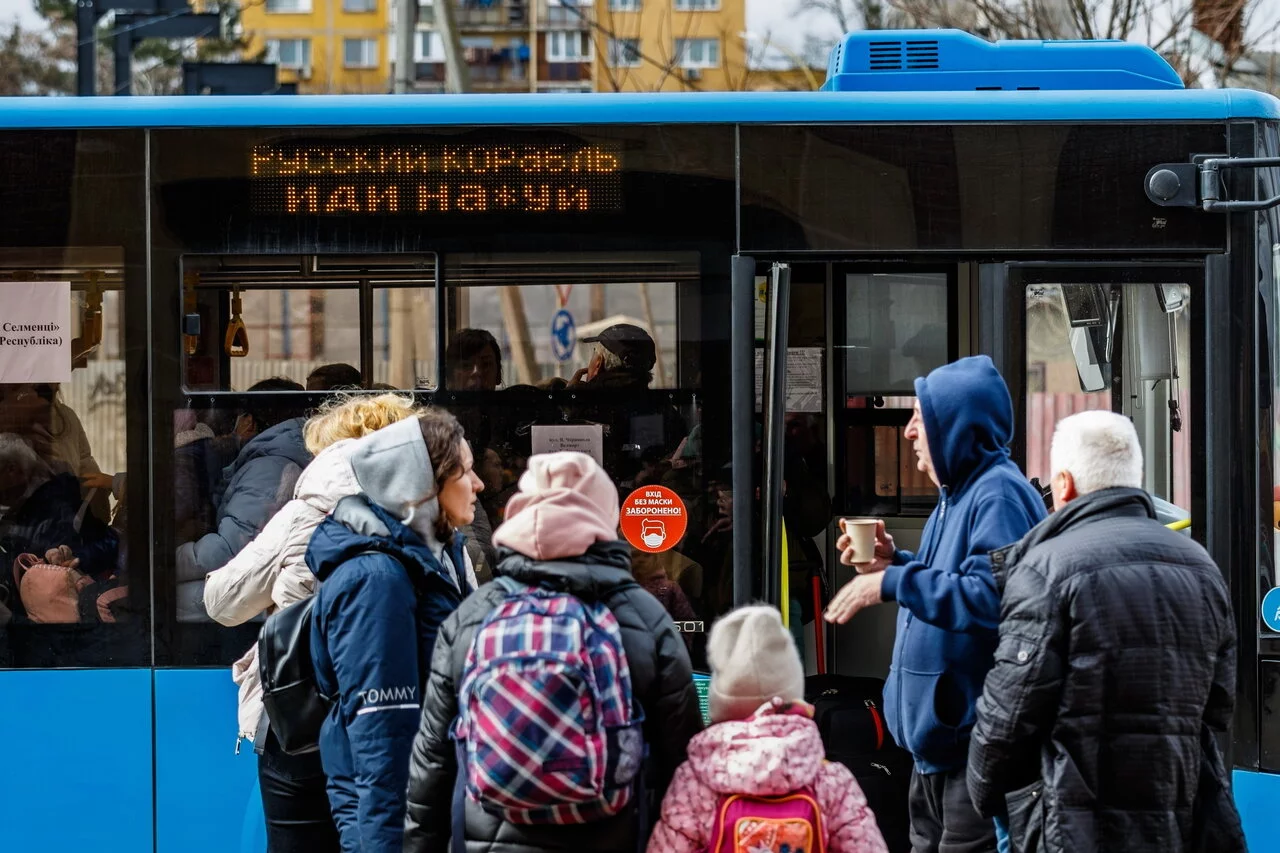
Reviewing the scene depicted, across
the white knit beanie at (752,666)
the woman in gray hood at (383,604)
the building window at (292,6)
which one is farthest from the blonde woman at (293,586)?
the building window at (292,6)

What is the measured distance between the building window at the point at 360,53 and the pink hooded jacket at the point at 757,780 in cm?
6041

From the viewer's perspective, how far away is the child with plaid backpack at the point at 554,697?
270 cm

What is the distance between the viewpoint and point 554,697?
106 inches

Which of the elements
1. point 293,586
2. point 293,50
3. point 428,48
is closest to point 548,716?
point 293,586

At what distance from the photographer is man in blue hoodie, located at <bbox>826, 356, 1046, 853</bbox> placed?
3.49 m

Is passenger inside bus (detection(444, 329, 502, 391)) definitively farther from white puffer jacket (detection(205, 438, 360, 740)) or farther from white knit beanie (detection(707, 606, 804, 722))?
white knit beanie (detection(707, 606, 804, 722))

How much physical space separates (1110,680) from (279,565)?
82.7 inches

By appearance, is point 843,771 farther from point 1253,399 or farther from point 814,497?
point 814,497

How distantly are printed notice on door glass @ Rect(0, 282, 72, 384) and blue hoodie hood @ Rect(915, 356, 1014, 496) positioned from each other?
2.70m

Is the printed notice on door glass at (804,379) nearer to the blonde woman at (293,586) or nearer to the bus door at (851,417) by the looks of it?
the bus door at (851,417)

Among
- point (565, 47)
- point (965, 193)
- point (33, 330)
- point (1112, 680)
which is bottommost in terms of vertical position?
point (1112, 680)

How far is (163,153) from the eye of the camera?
4.61 m

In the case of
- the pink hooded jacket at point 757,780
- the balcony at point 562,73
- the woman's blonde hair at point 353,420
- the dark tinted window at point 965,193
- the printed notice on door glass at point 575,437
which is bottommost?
the pink hooded jacket at point 757,780

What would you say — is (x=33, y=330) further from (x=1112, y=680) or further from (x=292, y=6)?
(x=292, y=6)
